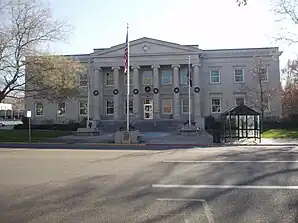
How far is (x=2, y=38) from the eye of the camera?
104 feet

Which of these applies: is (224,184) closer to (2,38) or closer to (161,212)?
(161,212)

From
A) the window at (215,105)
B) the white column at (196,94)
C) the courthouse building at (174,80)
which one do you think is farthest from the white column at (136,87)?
the window at (215,105)

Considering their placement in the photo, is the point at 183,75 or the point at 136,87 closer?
the point at 136,87

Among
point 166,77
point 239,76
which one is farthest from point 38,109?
point 239,76

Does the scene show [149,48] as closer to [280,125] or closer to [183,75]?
[183,75]

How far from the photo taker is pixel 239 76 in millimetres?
51625

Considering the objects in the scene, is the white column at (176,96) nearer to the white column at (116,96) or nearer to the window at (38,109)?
the white column at (116,96)

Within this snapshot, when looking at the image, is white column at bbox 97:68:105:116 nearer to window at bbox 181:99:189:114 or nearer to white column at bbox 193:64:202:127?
window at bbox 181:99:189:114

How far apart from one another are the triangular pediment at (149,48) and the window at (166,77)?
327 cm

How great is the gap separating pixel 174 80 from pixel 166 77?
2.32 metres

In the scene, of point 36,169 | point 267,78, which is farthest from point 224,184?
point 267,78

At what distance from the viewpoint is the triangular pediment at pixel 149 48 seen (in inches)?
1986

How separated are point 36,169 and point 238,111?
2027cm

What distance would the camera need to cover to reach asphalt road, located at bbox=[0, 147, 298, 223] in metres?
6.36
